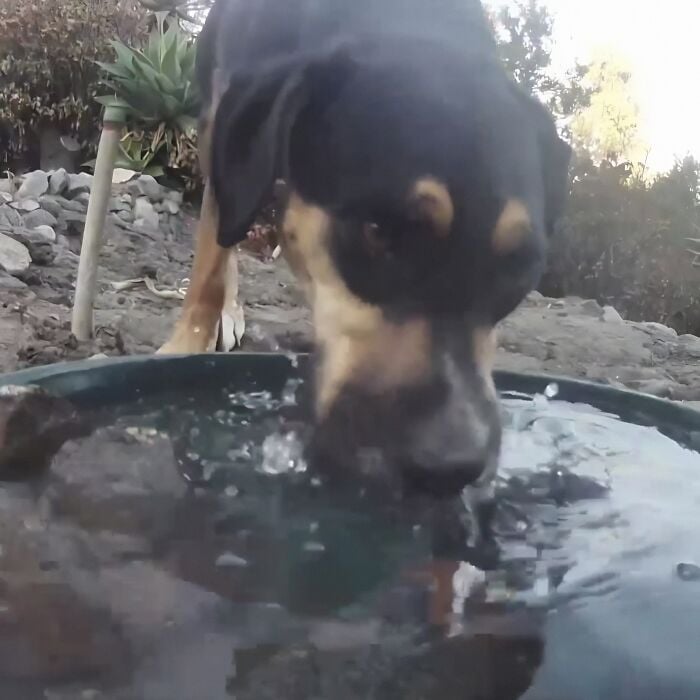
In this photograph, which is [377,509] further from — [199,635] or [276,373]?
[276,373]

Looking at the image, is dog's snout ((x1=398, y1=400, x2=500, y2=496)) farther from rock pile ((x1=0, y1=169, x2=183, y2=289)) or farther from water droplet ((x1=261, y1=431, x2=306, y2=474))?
rock pile ((x1=0, y1=169, x2=183, y2=289))

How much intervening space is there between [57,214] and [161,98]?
1060 millimetres

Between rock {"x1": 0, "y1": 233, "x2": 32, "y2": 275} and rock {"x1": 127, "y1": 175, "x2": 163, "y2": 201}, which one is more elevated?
rock {"x1": 127, "y1": 175, "x2": 163, "y2": 201}

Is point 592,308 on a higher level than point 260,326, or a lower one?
higher

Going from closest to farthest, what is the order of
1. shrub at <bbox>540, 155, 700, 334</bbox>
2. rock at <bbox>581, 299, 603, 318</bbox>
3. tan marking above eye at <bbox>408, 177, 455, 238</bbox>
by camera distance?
1. tan marking above eye at <bbox>408, 177, 455, 238</bbox>
2. shrub at <bbox>540, 155, 700, 334</bbox>
3. rock at <bbox>581, 299, 603, 318</bbox>

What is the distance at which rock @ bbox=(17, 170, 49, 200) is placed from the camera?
534 centimetres

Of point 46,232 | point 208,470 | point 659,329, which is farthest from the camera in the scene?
point 659,329

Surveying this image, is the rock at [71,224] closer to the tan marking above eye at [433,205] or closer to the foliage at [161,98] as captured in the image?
the foliage at [161,98]

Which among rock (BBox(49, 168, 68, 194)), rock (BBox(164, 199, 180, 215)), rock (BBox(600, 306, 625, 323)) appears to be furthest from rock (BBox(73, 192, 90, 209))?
rock (BBox(600, 306, 625, 323))

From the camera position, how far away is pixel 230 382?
2107mm

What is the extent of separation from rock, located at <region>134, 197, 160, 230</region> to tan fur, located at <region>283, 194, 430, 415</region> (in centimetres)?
398

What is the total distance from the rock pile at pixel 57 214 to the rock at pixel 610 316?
8.53 ft

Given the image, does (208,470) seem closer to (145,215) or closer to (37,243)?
(37,243)

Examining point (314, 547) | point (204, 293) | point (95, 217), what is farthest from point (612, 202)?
point (314, 547)
